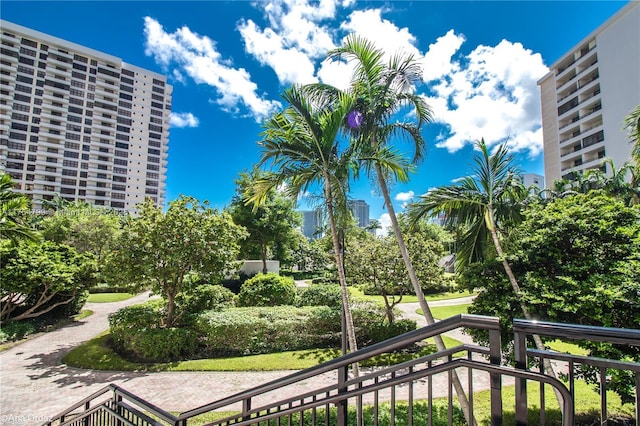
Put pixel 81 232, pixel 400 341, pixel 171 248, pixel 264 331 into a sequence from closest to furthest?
pixel 400 341, pixel 171 248, pixel 264 331, pixel 81 232

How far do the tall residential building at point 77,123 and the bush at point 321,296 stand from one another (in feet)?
194

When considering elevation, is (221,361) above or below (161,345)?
below

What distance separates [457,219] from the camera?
22.9 feet

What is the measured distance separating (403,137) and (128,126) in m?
81.6

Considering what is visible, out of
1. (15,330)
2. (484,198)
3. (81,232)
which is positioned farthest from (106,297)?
(484,198)

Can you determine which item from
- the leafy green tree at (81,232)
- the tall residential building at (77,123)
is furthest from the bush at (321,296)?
the tall residential building at (77,123)

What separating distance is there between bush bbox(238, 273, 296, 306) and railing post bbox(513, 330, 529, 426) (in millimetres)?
A: 15714

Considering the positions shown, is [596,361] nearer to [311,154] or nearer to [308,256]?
[311,154]

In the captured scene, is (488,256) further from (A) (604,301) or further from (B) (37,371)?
(B) (37,371)

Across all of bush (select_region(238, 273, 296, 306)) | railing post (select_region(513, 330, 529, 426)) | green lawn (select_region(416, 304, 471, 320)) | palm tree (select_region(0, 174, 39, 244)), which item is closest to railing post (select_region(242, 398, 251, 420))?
railing post (select_region(513, 330, 529, 426))

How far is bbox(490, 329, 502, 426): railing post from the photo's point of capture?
153 cm

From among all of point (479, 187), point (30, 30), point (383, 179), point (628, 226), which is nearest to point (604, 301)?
point (628, 226)

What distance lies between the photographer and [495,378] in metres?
1.55

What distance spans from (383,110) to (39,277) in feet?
46.5
